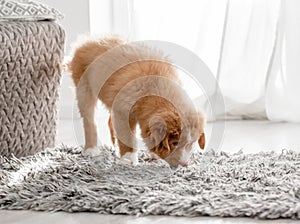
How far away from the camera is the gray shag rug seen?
5.32 feet

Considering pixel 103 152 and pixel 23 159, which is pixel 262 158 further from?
pixel 23 159

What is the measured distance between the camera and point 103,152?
2164 mm

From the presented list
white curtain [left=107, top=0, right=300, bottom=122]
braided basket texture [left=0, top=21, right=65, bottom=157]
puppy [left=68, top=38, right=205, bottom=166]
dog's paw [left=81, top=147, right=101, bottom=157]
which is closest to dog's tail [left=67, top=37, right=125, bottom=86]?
puppy [left=68, top=38, right=205, bottom=166]

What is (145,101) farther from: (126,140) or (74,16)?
(74,16)

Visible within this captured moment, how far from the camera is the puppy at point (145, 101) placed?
1.87 metres

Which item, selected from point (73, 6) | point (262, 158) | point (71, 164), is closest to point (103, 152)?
point (71, 164)

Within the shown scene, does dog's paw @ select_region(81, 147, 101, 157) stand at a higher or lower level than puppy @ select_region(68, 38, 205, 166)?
lower

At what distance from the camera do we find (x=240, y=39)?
118 inches

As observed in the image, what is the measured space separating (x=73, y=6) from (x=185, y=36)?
1.92ft

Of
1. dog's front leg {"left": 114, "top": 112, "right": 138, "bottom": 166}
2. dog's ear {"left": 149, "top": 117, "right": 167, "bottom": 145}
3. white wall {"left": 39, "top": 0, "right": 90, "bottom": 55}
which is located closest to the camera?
dog's ear {"left": 149, "top": 117, "right": 167, "bottom": 145}

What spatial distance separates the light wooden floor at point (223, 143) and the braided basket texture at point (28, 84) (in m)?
0.13

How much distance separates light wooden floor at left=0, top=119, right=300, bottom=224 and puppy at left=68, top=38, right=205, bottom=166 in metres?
0.28

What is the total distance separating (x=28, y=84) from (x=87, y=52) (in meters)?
0.23

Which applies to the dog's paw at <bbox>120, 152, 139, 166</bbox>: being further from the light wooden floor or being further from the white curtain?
the white curtain
